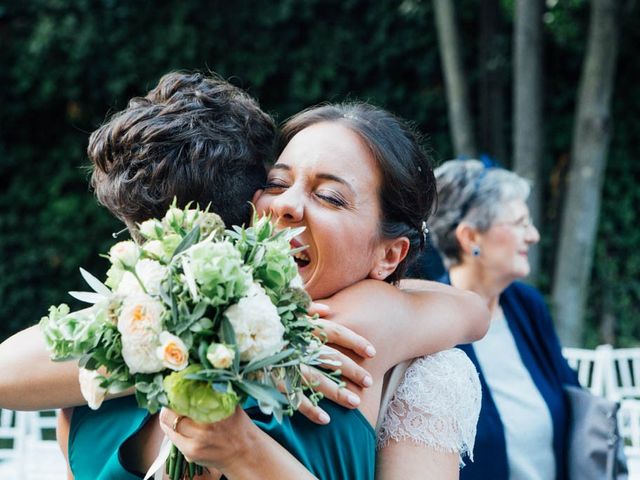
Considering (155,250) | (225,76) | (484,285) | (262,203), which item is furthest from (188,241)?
(225,76)

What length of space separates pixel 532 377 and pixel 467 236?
79 cm

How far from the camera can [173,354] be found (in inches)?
56.2

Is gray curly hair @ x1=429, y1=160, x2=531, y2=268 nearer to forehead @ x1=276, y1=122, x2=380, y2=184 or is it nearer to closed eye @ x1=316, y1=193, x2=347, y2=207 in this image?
forehead @ x1=276, y1=122, x2=380, y2=184

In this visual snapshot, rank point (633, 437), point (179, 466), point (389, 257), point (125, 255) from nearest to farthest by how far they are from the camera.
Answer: point (125, 255), point (179, 466), point (389, 257), point (633, 437)

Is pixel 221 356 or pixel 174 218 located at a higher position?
pixel 174 218

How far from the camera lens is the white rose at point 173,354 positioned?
4.67ft

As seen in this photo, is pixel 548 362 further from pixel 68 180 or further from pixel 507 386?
pixel 68 180

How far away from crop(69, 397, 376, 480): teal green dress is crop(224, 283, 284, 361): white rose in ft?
1.17

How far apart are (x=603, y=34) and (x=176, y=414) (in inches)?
198

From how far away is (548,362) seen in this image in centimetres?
364

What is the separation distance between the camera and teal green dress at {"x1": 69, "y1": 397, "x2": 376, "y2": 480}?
1824 millimetres

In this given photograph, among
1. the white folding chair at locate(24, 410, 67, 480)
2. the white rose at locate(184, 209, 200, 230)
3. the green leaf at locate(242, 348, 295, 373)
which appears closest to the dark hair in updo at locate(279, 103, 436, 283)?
the white rose at locate(184, 209, 200, 230)

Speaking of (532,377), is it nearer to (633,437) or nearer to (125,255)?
(633,437)

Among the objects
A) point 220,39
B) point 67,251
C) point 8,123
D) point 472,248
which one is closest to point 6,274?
point 67,251
